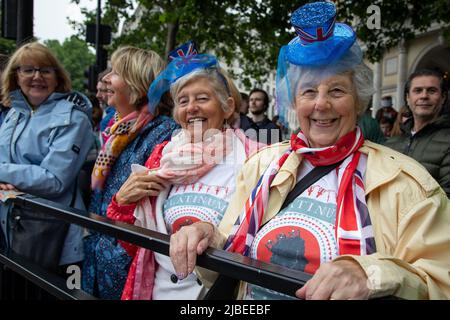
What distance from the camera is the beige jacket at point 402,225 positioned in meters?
1.17

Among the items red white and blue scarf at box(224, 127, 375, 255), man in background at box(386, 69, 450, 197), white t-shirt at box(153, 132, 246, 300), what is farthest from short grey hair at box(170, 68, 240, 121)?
man in background at box(386, 69, 450, 197)

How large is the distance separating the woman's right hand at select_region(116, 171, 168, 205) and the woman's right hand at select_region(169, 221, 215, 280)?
709 millimetres

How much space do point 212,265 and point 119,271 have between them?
1.25m

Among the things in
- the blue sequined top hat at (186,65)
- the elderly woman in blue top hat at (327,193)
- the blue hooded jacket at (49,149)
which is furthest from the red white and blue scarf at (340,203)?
the blue hooded jacket at (49,149)

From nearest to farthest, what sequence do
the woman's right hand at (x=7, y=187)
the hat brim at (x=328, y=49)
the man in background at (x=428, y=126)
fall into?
the hat brim at (x=328, y=49) < the woman's right hand at (x=7, y=187) < the man in background at (x=428, y=126)

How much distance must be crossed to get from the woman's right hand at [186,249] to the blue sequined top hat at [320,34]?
2.53ft

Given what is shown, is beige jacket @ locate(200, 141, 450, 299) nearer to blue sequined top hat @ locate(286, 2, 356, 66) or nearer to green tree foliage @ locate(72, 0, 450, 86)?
blue sequined top hat @ locate(286, 2, 356, 66)

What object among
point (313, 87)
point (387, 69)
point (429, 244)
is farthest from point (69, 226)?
point (387, 69)

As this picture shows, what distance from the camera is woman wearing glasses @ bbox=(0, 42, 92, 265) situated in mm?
2543

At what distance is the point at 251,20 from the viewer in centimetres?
934

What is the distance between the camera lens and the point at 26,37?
4008mm

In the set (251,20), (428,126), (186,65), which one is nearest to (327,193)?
(186,65)

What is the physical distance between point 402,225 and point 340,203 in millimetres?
220

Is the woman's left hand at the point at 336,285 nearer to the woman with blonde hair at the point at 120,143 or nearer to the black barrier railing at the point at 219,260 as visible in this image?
the black barrier railing at the point at 219,260
